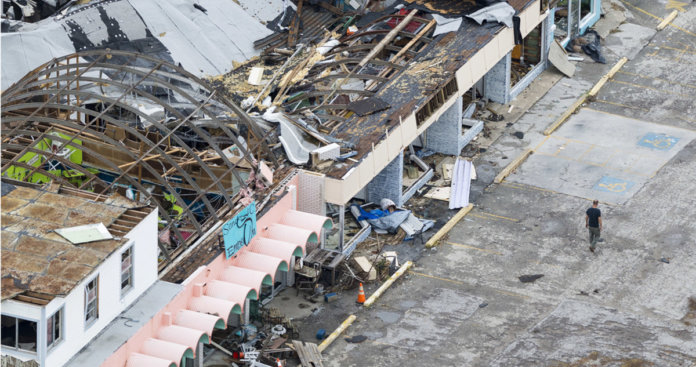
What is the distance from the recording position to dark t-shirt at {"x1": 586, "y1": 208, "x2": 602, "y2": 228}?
57.1 metres

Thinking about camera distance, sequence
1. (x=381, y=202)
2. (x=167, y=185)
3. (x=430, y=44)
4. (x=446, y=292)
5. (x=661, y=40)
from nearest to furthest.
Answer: (x=167, y=185), (x=446, y=292), (x=381, y=202), (x=430, y=44), (x=661, y=40)

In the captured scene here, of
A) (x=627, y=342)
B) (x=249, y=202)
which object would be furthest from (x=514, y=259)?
(x=249, y=202)

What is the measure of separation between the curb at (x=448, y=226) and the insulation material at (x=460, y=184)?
36 cm

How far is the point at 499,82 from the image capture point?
6994 centimetres

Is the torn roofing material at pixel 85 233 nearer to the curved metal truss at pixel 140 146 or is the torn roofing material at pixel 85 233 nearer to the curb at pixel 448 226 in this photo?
the curved metal truss at pixel 140 146

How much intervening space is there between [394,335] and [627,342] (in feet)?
28.3

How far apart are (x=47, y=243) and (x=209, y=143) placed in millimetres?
10209

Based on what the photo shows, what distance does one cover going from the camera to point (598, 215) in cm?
5712

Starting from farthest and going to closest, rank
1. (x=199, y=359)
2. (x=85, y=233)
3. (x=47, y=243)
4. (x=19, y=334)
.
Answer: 1. (x=199, y=359)
2. (x=85, y=233)
3. (x=47, y=243)
4. (x=19, y=334)

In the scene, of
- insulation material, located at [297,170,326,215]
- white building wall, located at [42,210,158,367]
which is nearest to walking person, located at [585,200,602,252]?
insulation material, located at [297,170,326,215]

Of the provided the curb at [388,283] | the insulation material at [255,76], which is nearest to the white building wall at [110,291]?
the curb at [388,283]

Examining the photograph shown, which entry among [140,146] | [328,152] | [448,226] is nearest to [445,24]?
[448,226]

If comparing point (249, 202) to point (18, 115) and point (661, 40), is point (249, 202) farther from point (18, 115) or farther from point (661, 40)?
point (661, 40)

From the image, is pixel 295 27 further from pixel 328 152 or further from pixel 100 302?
pixel 100 302
